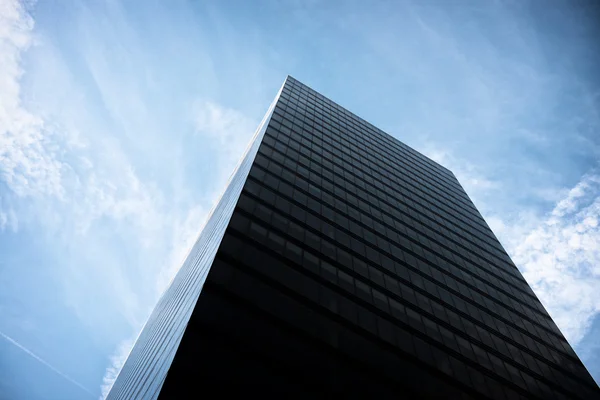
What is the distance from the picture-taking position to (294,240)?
20.0 m

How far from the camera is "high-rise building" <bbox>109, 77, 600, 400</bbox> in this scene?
41.1 ft

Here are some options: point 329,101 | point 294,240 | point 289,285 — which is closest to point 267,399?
point 289,285

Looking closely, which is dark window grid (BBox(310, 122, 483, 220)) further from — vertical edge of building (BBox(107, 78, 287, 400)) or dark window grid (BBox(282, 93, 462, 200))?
vertical edge of building (BBox(107, 78, 287, 400))

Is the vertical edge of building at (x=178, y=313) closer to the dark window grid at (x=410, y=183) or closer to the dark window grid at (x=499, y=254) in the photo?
the dark window grid at (x=410, y=183)

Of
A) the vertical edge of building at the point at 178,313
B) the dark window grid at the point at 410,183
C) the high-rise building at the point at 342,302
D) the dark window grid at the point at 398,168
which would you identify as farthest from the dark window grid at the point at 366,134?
the vertical edge of building at the point at 178,313

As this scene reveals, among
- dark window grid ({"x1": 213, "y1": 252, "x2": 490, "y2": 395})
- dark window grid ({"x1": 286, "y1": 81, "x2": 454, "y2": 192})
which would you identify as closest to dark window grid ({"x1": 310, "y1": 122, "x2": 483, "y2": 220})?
dark window grid ({"x1": 286, "y1": 81, "x2": 454, "y2": 192})

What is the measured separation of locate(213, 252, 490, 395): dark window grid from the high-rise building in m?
0.06

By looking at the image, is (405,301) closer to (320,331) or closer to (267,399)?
(320,331)

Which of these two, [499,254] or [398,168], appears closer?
[499,254]

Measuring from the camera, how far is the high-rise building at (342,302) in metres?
12.5

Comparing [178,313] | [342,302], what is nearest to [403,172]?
[342,302]

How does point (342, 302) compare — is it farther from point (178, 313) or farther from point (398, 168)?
point (398, 168)

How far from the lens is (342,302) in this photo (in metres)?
17.5

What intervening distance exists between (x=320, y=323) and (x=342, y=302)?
8.56 ft
